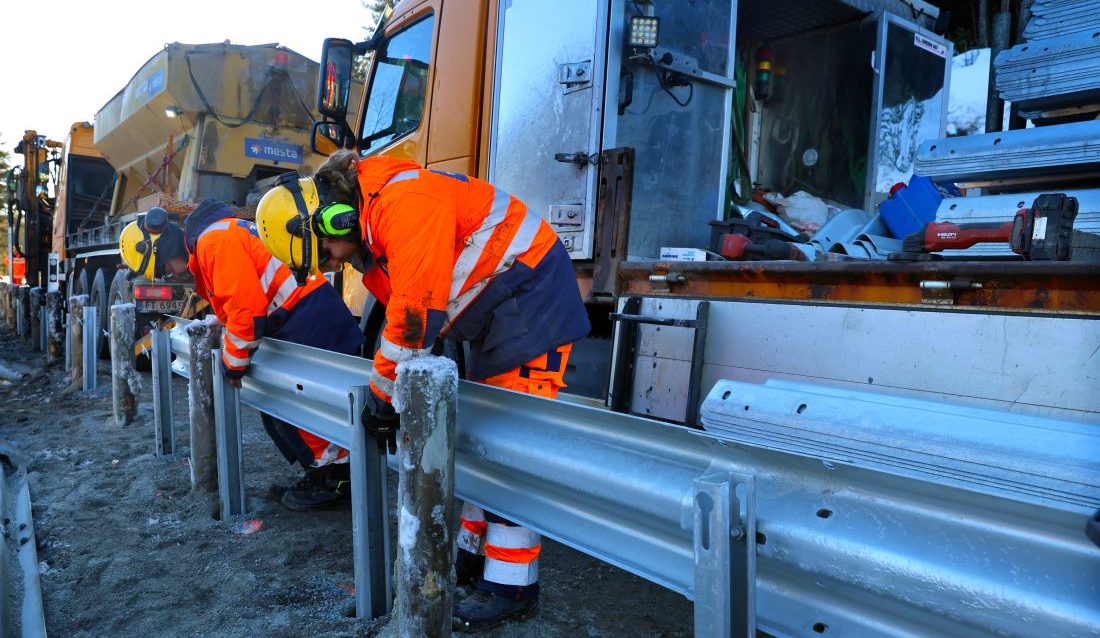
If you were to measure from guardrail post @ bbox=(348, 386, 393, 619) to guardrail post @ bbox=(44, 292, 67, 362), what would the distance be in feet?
30.8

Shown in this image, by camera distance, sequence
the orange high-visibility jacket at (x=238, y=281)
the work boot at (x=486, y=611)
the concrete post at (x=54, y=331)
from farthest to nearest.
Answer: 1. the concrete post at (x=54, y=331)
2. the orange high-visibility jacket at (x=238, y=281)
3. the work boot at (x=486, y=611)

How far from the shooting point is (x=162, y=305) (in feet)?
25.6

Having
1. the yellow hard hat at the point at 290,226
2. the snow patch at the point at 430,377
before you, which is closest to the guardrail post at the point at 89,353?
the yellow hard hat at the point at 290,226

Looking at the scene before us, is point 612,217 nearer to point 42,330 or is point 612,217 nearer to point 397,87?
point 397,87

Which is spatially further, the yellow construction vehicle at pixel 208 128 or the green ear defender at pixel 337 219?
the yellow construction vehicle at pixel 208 128

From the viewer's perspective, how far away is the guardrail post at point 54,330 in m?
9.87

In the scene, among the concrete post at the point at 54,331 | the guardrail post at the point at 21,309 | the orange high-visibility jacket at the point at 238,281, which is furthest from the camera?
the guardrail post at the point at 21,309

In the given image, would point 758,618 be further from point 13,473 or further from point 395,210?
point 13,473

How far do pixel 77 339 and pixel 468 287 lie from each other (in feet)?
21.5

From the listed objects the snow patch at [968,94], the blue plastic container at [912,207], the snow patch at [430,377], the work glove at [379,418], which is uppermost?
the snow patch at [968,94]

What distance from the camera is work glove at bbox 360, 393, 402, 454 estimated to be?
229 cm

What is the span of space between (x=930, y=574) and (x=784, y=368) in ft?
5.58

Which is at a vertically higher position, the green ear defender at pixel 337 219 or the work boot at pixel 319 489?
the green ear defender at pixel 337 219

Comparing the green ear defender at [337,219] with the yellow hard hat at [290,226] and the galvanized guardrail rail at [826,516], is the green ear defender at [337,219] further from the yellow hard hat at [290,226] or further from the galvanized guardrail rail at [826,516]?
the galvanized guardrail rail at [826,516]
